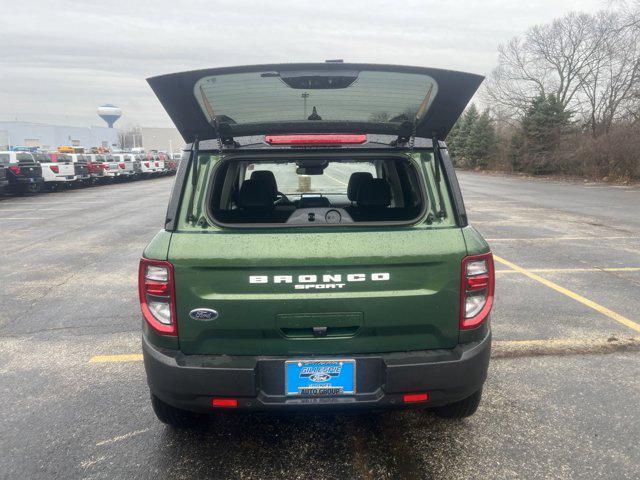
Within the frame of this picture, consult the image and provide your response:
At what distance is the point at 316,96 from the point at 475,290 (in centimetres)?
126

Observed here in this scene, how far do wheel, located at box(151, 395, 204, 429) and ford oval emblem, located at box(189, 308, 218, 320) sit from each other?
689 mm

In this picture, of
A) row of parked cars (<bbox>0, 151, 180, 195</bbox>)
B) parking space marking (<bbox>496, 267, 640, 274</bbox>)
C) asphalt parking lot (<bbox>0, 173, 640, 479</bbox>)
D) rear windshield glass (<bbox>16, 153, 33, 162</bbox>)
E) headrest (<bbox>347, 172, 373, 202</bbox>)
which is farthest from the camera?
rear windshield glass (<bbox>16, 153, 33, 162</bbox>)

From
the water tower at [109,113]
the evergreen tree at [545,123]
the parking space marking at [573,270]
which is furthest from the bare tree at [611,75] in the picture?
the water tower at [109,113]

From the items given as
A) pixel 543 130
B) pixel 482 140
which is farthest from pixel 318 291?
pixel 482 140

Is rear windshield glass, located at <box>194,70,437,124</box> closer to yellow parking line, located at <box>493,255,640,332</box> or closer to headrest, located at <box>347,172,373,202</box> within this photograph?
headrest, located at <box>347,172,373,202</box>

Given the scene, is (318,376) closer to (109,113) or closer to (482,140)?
(482,140)

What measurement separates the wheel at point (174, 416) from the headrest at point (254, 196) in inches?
49.9

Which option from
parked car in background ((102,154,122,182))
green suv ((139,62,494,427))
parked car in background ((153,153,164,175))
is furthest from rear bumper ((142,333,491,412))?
parked car in background ((153,153,164,175))

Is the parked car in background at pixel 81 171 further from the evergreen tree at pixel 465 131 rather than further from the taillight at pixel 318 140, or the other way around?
the evergreen tree at pixel 465 131

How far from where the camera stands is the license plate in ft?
7.80

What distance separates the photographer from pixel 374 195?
3.26 metres

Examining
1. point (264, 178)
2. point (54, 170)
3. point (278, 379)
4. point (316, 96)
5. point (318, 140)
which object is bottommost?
point (54, 170)

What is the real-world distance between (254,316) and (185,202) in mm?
680

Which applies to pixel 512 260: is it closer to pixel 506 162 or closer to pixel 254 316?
pixel 254 316
